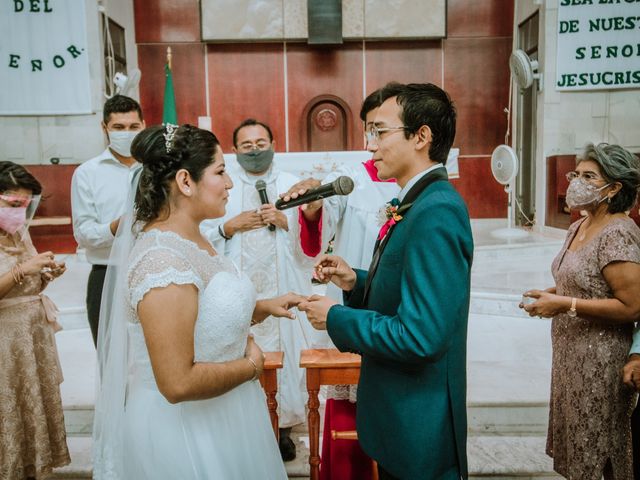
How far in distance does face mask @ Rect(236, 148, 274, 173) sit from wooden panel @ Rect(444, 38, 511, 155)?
6.48 m

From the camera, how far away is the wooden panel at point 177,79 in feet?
28.3

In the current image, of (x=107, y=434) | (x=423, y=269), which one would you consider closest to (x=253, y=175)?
(x=107, y=434)

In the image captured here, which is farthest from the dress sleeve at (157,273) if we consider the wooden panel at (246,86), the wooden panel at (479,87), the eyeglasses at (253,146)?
the wooden panel at (479,87)

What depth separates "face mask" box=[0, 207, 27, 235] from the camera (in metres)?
2.21

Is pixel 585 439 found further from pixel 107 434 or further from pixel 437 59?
pixel 437 59

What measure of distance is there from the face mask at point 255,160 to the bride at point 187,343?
133 cm

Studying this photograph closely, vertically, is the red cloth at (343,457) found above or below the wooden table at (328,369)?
below

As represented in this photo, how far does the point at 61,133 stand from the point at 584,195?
671cm

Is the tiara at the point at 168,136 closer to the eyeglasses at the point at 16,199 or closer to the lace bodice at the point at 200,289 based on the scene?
the lace bodice at the point at 200,289

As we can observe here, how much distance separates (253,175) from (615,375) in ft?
6.68

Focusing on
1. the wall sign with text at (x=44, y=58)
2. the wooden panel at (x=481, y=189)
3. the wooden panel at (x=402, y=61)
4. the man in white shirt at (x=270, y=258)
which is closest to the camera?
the man in white shirt at (x=270, y=258)

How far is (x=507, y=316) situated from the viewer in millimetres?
4883

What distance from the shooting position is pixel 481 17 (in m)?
8.65

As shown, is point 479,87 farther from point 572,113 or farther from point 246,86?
point 246,86
